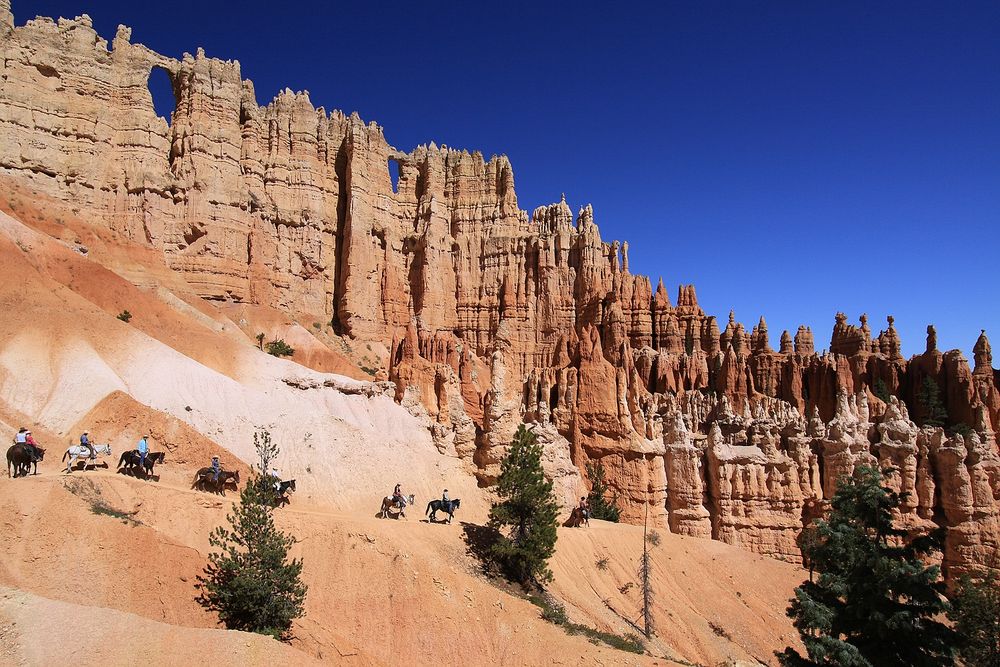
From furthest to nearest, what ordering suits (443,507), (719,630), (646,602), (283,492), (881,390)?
1. (881,390)
2. (719,630)
3. (443,507)
4. (646,602)
5. (283,492)

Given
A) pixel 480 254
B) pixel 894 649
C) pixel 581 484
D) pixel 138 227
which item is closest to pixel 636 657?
pixel 894 649

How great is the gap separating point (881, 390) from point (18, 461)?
53080mm

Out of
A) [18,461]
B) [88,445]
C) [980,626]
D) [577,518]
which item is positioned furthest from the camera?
[577,518]

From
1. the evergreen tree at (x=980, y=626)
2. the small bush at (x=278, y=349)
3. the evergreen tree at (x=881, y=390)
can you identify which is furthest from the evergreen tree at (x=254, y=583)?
the evergreen tree at (x=881, y=390)

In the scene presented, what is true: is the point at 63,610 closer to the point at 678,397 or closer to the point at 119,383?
the point at 119,383

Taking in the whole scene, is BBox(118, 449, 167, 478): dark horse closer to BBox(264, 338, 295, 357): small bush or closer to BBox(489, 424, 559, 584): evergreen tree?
BBox(489, 424, 559, 584): evergreen tree

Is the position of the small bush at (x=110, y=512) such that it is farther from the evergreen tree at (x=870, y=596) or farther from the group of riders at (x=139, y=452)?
the evergreen tree at (x=870, y=596)

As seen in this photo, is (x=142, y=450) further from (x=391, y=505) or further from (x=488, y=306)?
(x=488, y=306)

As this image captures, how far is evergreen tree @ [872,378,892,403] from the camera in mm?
48562

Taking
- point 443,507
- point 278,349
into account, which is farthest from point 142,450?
point 278,349

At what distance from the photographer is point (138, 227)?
149ft

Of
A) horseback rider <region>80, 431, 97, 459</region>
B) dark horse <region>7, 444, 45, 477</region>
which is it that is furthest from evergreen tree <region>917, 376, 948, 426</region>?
dark horse <region>7, 444, 45, 477</region>

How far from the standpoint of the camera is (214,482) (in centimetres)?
2159

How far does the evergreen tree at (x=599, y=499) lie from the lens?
110 ft
